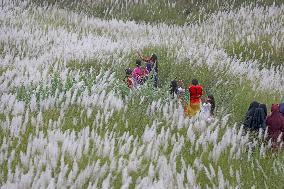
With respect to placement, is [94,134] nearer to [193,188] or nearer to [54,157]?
[54,157]

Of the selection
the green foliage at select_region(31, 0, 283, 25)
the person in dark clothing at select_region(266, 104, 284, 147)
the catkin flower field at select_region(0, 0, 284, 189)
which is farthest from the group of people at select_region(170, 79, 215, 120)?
the green foliage at select_region(31, 0, 283, 25)

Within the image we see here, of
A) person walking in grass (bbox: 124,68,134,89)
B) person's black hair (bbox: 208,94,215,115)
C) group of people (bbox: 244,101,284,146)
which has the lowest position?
person walking in grass (bbox: 124,68,134,89)

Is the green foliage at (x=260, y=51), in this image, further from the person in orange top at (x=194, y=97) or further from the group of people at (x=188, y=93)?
the person in orange top at (x=194, y=97)

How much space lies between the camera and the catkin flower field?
4711mm

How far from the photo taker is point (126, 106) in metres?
6.79

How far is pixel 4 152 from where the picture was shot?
495cm

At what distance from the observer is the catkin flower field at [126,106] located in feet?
15.5

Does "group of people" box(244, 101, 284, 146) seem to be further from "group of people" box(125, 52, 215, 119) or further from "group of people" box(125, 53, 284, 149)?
"group of people" box(125, 52, 215, 119)

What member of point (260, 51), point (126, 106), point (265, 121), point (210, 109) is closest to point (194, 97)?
point (210, 109)

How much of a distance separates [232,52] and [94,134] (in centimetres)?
946

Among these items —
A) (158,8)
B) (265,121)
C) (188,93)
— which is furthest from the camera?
(158,8)

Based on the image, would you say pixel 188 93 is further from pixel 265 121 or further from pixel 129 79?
pixel 265 121

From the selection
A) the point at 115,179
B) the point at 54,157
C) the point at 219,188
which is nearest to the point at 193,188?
the point at 219,188

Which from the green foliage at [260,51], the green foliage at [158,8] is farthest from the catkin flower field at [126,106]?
the green foliage at [158,8]
